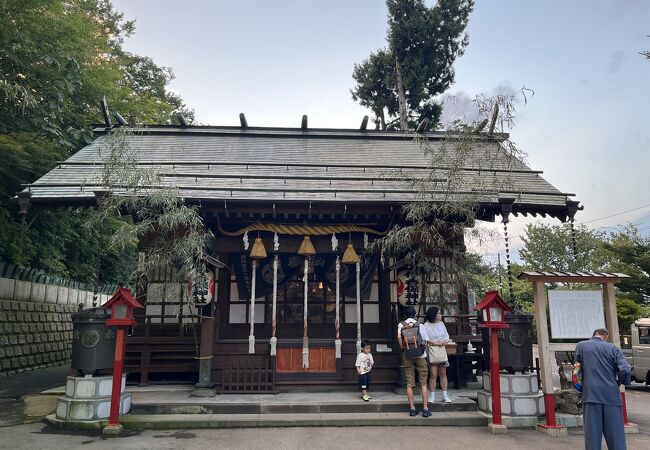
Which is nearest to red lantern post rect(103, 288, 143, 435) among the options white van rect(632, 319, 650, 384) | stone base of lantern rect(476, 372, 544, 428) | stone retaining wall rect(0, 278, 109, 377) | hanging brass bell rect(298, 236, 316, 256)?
hanging brass bell rect(298, 236, 316, 256)

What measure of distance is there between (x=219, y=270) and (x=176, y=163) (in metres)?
2.79

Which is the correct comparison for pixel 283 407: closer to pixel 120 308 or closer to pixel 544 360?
pixel 120 308

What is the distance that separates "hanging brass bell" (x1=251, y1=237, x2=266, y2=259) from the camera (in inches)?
330

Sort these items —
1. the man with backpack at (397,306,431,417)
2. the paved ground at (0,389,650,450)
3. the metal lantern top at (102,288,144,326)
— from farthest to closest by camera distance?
the man with backpack at (397,306,431,417), the metal lantern top at (102,288,144,326), the paved ground at (0,389,650,450)

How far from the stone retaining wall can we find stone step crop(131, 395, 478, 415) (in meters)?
A: 7.02

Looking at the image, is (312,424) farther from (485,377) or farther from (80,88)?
(80,88)

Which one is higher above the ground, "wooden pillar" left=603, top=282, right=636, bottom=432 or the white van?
"wooden pillar" left=603, top=282, right=636, bottom=432

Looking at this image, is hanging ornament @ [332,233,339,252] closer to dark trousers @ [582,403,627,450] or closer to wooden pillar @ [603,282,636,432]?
wooden pillar @ [603,282,636,432]

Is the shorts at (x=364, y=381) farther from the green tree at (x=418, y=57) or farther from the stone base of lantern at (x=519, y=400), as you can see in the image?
the green tree at (x=418, y=57)

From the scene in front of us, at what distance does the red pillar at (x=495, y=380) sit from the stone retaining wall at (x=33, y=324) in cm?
1230

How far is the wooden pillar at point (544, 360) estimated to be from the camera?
6402 mm

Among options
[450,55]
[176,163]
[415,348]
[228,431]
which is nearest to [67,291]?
[176,163]

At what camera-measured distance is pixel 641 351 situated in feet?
40.5

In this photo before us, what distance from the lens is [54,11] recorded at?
1169 centimetres
